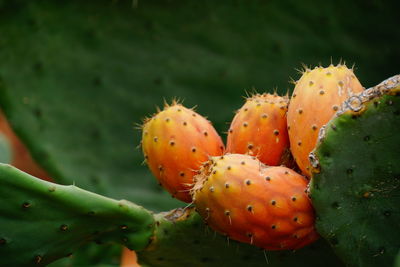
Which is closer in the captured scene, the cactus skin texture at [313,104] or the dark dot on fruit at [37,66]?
the cactus skin texture at [313,104]

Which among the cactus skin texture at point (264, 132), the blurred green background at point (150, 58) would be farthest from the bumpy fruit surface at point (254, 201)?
the blurred green background at point (150, 58)

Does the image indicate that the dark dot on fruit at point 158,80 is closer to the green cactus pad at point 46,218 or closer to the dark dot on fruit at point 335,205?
the green cactus pad at point 46,218

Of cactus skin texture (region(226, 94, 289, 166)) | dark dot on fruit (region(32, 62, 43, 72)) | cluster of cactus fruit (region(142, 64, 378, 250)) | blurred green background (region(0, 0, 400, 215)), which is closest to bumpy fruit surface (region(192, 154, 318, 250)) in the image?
cluster of cactus fruit (region(142, 64, 378, 250))

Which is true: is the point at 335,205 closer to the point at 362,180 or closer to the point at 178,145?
the point at 362,180

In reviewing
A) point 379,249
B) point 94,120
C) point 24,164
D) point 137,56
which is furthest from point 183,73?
point 24,164

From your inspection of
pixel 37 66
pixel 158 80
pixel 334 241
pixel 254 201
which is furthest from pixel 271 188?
pixel 37 66

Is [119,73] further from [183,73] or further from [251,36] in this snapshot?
[251,36]

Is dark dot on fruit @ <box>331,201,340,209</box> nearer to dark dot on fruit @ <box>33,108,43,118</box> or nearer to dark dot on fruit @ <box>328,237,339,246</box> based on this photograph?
dark dot on fruit @ <box>328,237,339,246</box>
